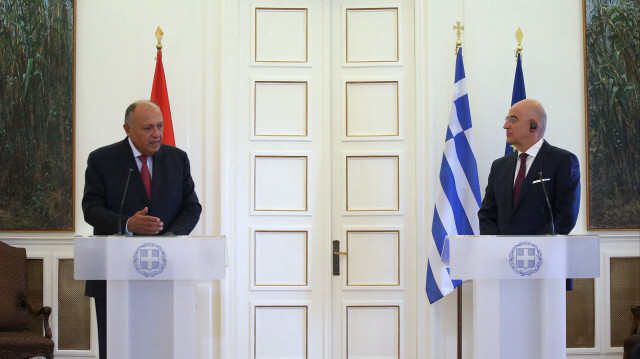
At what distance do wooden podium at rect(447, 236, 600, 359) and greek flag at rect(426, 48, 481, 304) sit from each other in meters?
1.91

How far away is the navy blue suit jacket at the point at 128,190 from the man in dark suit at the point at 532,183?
6.26ft

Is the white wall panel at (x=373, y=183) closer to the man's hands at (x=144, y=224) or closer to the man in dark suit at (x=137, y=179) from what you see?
the man in dark suit at (x=137, y=179)

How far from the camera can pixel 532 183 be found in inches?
156

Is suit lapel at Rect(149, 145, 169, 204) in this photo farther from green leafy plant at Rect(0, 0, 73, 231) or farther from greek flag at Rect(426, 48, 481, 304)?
greek flag at Rect(426, 48, 481, 304)

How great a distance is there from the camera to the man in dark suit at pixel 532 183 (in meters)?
A: 4.00

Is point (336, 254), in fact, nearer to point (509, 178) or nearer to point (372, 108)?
point (372, 108)

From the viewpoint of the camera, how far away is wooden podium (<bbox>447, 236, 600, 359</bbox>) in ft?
10.9

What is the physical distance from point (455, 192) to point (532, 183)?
137cm

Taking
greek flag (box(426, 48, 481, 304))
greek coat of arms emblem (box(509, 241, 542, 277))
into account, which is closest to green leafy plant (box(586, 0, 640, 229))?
greek flag (box(426, 48, 481, 304))

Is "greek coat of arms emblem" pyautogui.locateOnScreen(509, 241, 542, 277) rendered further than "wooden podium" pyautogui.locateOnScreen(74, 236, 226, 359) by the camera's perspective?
Yes

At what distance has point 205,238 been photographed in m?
3.25

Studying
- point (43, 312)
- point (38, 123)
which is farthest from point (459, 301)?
point (38, 123)

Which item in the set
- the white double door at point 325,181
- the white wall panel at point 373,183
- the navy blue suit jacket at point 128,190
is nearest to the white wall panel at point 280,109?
the white double door at point 325,181

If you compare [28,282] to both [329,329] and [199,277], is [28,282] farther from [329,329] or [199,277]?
[199,277]
